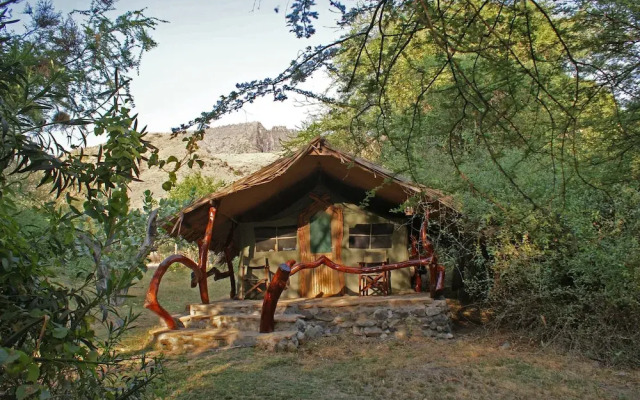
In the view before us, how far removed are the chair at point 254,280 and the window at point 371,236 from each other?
1.85 metres

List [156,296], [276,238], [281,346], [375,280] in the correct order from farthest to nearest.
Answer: [276,238] → [375,280] → [156,296] → [281,346]

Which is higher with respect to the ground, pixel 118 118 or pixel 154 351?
pixel 118 118

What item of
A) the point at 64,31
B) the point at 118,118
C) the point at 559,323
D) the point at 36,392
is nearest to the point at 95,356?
the point at 36,392

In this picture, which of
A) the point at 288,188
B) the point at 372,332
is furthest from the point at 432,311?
the point at 288,188

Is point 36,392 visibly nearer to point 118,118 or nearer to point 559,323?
point 118,118

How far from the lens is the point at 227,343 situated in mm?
9164

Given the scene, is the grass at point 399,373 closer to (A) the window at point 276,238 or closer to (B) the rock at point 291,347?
(B) the rock at point 291,347

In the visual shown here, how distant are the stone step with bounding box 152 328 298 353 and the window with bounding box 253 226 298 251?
2.78 m

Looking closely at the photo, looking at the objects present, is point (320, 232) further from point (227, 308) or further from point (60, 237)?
point (60, 237)

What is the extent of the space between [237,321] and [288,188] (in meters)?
3.15

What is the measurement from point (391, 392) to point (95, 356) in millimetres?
4979

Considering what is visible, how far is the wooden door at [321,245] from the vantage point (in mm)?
11672

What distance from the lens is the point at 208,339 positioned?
9.23 m

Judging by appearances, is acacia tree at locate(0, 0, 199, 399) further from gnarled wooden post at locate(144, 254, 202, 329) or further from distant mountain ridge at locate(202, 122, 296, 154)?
distant mountain ridge at locate(202, 122, 296, 154)
